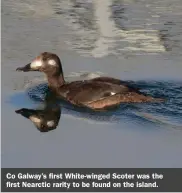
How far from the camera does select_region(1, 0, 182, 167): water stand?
8.56 meters

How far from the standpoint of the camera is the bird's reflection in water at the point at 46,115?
31.8ft

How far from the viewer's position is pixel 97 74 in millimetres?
12102

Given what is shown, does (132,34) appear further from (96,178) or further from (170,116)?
(96,178)

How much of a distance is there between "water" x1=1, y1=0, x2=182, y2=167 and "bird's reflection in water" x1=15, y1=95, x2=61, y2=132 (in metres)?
0.10

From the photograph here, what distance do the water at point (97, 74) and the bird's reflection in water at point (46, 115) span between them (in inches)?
3.9
